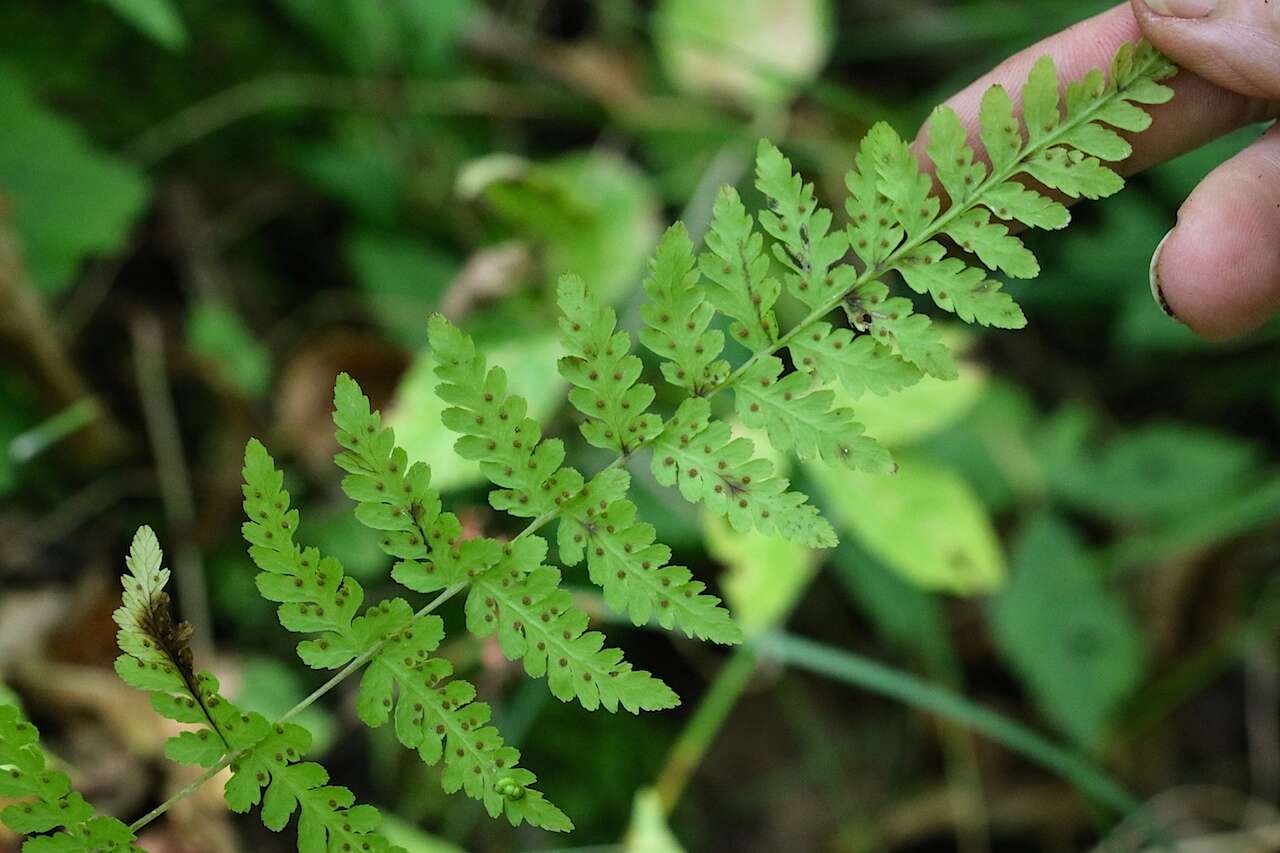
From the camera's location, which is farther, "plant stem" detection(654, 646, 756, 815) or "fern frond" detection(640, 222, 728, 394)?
"plant stem" detection(654, 646, 756, 815)

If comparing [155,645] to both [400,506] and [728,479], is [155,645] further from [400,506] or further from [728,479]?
[728,479]

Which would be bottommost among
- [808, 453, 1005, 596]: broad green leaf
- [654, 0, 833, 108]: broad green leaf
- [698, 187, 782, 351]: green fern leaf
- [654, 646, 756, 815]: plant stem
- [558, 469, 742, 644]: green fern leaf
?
[654, 646, 756, 815]: plant stem

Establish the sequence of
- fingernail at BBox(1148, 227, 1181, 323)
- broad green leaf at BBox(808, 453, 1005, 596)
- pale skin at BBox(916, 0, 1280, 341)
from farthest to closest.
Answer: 1. broad green leaf at BBox(808, 453, 1005, 596)
2. fingernail at BBox(1148, 227, 1181, 323)
3. pale skin at BBox(916, 0, 1280, 341)

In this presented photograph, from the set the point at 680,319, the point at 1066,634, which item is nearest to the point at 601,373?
the point at 680,319

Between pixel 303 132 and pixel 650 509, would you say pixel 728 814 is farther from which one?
pixel 303 132

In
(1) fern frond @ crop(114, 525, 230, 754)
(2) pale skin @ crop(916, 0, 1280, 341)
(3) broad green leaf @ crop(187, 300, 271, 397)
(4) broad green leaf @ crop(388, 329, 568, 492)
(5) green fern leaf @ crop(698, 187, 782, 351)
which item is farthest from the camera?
(3) broad green leaf @ crop(187, 300, 271, 397)

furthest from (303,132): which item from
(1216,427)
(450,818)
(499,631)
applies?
(1216,427)

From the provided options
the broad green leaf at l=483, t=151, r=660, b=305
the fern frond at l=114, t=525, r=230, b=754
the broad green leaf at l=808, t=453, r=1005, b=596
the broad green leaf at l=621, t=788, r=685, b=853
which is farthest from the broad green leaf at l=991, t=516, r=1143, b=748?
the fern frond at l=114, t=525, r=230, b=754

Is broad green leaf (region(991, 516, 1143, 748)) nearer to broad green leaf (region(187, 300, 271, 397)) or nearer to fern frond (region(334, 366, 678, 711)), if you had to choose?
fern frond (region(334, 366, 678, 711))
